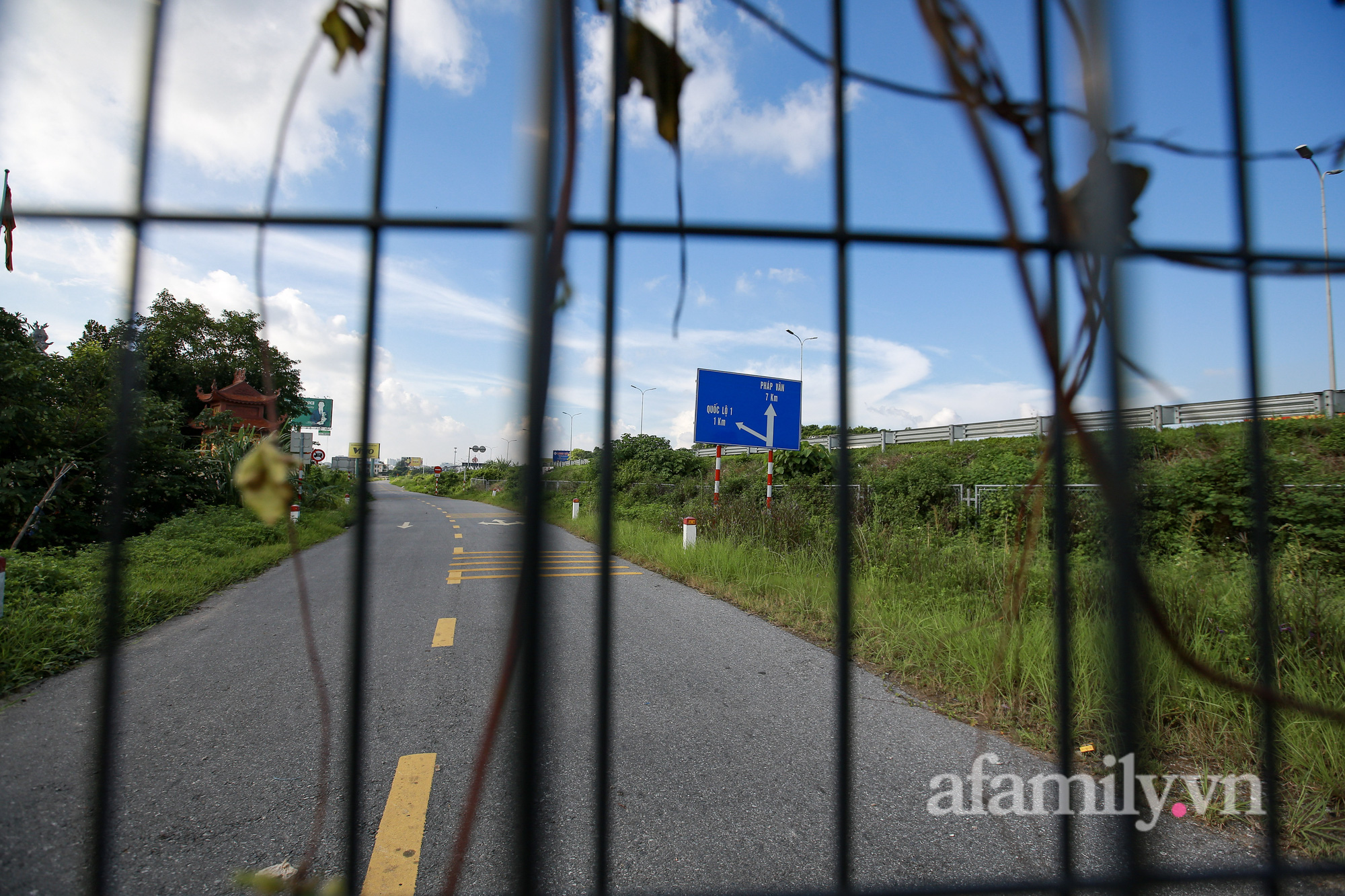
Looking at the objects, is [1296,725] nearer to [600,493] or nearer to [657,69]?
[600,493]

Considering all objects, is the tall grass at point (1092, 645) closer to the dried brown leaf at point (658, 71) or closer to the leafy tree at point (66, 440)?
the dried brown leaf at point (658, 71)

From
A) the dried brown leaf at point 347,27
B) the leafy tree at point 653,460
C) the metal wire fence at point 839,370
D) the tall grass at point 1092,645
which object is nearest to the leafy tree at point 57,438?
the tall grass at point 1092,645

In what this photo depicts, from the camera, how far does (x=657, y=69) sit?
0.78 m

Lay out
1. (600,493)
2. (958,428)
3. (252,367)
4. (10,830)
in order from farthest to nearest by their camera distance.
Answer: (958,428) < (252,367) < (10,830) < (600,493)

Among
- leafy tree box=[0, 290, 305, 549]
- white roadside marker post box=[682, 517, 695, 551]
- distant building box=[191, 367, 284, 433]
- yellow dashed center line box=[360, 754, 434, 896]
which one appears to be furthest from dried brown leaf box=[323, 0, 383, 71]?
white roadside marker post box=[682, 517, 695, 551]

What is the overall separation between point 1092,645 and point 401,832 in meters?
3.48

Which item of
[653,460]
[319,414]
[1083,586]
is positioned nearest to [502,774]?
[319,414]

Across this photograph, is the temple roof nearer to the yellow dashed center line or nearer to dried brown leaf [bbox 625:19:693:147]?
dried brown leaf [bbox 625:19:693:147]

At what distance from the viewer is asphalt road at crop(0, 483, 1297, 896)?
1831 mm

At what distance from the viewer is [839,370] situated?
82 centimetres

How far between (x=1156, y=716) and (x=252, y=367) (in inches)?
489

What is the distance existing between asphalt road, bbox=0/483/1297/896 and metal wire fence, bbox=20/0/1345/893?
94 mm

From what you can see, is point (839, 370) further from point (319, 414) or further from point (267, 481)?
point (319, 414)

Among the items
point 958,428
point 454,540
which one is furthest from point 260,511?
point 958,428
